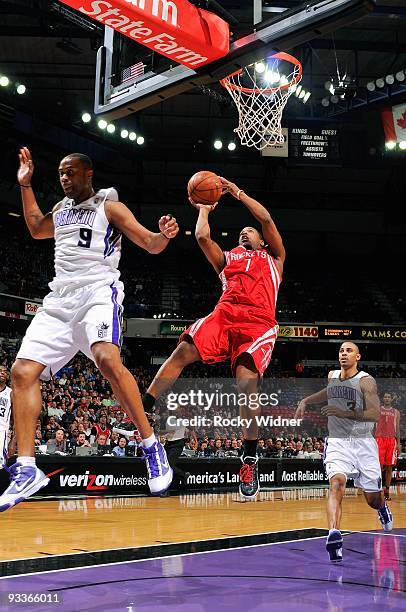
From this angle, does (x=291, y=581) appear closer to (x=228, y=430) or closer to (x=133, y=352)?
(x=228, y=430)

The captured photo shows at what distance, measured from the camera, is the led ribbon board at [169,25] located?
470cm

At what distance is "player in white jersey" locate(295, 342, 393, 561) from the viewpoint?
6426 mm

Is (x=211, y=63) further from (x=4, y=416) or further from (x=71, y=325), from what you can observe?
(x=4, y=416)

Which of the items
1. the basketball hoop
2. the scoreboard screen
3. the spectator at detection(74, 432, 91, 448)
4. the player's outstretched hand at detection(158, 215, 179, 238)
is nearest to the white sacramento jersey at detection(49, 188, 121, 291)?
the player's outstretched hand at detection(158, 215, 179, 238)

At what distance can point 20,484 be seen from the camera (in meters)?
3.84

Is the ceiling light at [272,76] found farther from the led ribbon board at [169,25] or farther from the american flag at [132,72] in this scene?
the led ribbon board at [169,25]

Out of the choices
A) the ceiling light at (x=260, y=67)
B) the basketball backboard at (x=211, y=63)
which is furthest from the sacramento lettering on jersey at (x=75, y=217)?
the ceiling light at (x=260, y=67)

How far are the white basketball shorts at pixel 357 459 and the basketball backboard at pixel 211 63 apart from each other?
354 centimetres

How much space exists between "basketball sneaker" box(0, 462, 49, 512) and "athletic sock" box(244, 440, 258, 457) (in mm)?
2004

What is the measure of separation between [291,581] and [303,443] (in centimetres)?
1038

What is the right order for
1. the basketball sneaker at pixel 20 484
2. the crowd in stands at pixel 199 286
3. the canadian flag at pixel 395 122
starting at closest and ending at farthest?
1. the basketball sneaker at pixel 20 484
2. the canadian flag at pixel 395 122
3. the crowd in stands at pixel 199 286

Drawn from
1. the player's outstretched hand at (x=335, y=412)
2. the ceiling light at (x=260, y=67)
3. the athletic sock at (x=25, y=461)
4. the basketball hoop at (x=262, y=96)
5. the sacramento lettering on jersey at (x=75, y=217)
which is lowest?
the athletic sock at (x=25, y=461)

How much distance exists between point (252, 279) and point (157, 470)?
2.08 m

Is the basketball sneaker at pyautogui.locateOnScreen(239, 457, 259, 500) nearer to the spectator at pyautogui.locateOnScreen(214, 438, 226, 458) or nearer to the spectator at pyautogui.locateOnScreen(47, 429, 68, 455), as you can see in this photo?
the spectator at pyautogui.locateOnScreen(47, 429, 68, 455)
